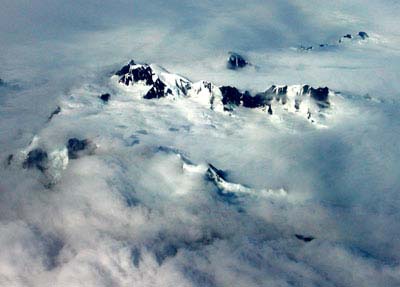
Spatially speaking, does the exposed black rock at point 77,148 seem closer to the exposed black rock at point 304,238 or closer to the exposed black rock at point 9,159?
the exposed black rock at point 9,159

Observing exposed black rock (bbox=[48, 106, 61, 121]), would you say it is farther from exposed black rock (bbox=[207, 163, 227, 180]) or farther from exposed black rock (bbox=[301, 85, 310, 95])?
exposed black rock (bbox=[301, 85, 310, 95])

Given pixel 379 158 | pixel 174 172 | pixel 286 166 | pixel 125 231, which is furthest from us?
pixel 379 158

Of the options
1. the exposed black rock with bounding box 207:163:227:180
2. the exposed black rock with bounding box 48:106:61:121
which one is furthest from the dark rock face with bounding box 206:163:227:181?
the exposed black rock with bounding box 48:106:61:121

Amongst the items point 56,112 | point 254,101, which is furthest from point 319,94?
point 56,112

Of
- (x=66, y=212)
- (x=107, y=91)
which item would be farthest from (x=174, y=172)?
(x=107, y=91)

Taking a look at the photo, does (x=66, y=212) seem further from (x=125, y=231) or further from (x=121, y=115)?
(x=121, y=115)
